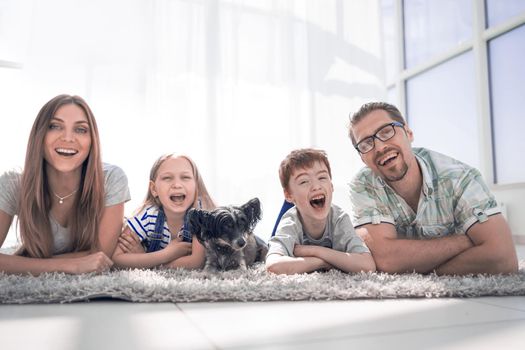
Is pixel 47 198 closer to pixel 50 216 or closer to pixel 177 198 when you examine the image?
pixel 50 216

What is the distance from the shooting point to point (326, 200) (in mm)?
1894

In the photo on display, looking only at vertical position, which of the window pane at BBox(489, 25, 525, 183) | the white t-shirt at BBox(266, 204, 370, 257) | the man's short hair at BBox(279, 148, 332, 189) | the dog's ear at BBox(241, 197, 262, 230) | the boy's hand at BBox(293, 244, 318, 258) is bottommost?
the boy's hand at BBox(293, 244, 318, 258)

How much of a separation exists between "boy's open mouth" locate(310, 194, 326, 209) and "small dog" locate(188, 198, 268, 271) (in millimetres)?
254

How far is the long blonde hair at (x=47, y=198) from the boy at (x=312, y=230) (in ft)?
2.54

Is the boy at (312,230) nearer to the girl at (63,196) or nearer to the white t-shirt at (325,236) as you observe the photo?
the white t-shirt at (325,236)

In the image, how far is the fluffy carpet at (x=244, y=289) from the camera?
1208 mm

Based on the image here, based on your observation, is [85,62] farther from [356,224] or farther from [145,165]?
[356,224]

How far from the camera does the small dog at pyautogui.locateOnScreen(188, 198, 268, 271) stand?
5.83 ft

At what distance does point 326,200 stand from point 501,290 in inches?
30.0

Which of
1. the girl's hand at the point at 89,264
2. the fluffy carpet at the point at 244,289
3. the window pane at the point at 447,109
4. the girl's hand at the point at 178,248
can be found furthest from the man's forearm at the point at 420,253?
the window pane at the point at 447,109

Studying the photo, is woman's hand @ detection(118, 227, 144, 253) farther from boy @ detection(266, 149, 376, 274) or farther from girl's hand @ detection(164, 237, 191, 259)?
boy @ detection(266, 149, 376, 274)

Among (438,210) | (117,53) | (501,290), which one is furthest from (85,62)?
(501,290)

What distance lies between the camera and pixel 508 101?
4.06 metres

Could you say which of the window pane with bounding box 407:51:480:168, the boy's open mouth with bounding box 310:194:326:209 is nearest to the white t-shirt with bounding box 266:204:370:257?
the boy's open mouth with bounding box 310:194:326:209
